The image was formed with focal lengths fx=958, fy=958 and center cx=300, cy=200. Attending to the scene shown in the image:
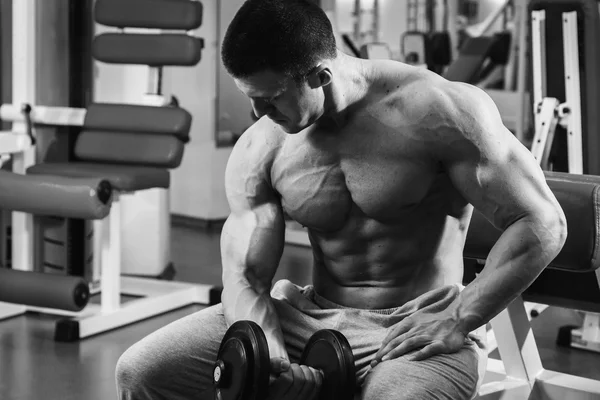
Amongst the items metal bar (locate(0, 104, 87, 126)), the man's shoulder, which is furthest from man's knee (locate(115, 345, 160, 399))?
metal bar (locate(0, 104, 87, 126))

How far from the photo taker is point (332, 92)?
5.91ft

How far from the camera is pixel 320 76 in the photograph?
1767mm

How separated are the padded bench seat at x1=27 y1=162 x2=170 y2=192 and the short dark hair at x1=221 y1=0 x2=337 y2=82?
7.00ft

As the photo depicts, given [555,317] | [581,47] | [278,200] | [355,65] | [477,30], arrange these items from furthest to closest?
[477,30], [555,317], [581,47], [278,200], [355,65]

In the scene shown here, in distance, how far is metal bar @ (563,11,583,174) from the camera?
392cm

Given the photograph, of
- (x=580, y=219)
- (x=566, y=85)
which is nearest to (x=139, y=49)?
(x=566, y=85)

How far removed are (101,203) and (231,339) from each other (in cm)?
208

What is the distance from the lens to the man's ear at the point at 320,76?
5.76 ft

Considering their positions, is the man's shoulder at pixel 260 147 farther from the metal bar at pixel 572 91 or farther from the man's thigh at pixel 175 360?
the metal bar at pixel 572 91

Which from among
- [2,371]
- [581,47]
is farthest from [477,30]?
[2,371]

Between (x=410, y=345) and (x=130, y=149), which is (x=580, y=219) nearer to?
(x=410, y=345)

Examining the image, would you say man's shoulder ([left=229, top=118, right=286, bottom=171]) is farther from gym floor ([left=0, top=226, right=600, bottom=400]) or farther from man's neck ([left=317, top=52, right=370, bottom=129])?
gym floor ([left=0, top=226, right=600, bottom=400])

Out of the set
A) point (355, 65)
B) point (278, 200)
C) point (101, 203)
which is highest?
point (355, 65)

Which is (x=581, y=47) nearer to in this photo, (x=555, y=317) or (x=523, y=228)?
(x=555, y=317)
